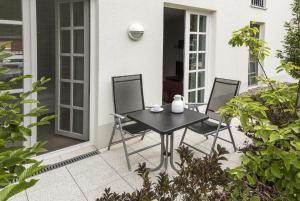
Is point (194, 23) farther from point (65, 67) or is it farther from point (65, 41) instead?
point (65, 67)

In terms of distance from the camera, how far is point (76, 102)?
4418 mm

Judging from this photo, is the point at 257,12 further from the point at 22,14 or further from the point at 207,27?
the point at 22,14

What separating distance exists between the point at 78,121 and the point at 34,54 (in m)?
1.40

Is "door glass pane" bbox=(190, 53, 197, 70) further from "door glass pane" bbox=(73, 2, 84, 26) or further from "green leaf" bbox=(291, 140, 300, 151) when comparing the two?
"green leaf" bbox=(291, 140, 300, 151)

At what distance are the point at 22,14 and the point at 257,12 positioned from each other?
23.1ft

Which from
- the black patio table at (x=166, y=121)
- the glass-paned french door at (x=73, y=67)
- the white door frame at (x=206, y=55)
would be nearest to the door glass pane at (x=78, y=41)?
the glass-paned french door at (x=73, y=67)

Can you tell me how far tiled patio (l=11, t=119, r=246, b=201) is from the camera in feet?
9.62

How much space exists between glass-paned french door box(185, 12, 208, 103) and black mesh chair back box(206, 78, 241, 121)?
1.64m

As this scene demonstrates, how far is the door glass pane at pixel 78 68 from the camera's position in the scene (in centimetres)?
429

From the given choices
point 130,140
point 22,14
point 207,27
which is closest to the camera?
point 22,14

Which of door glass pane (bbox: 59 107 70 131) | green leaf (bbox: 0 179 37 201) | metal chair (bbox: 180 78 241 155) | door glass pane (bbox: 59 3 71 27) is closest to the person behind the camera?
green leaf (bbox: 0 179 37 201)

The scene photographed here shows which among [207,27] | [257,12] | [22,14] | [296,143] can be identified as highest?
[257,12]

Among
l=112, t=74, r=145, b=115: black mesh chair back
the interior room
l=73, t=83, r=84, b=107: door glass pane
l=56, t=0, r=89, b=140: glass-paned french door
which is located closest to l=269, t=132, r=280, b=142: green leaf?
l=112, t=74, r=145, b=115: black mesh chair back

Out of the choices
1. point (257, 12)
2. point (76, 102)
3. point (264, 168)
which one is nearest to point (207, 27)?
point (257, 12)
